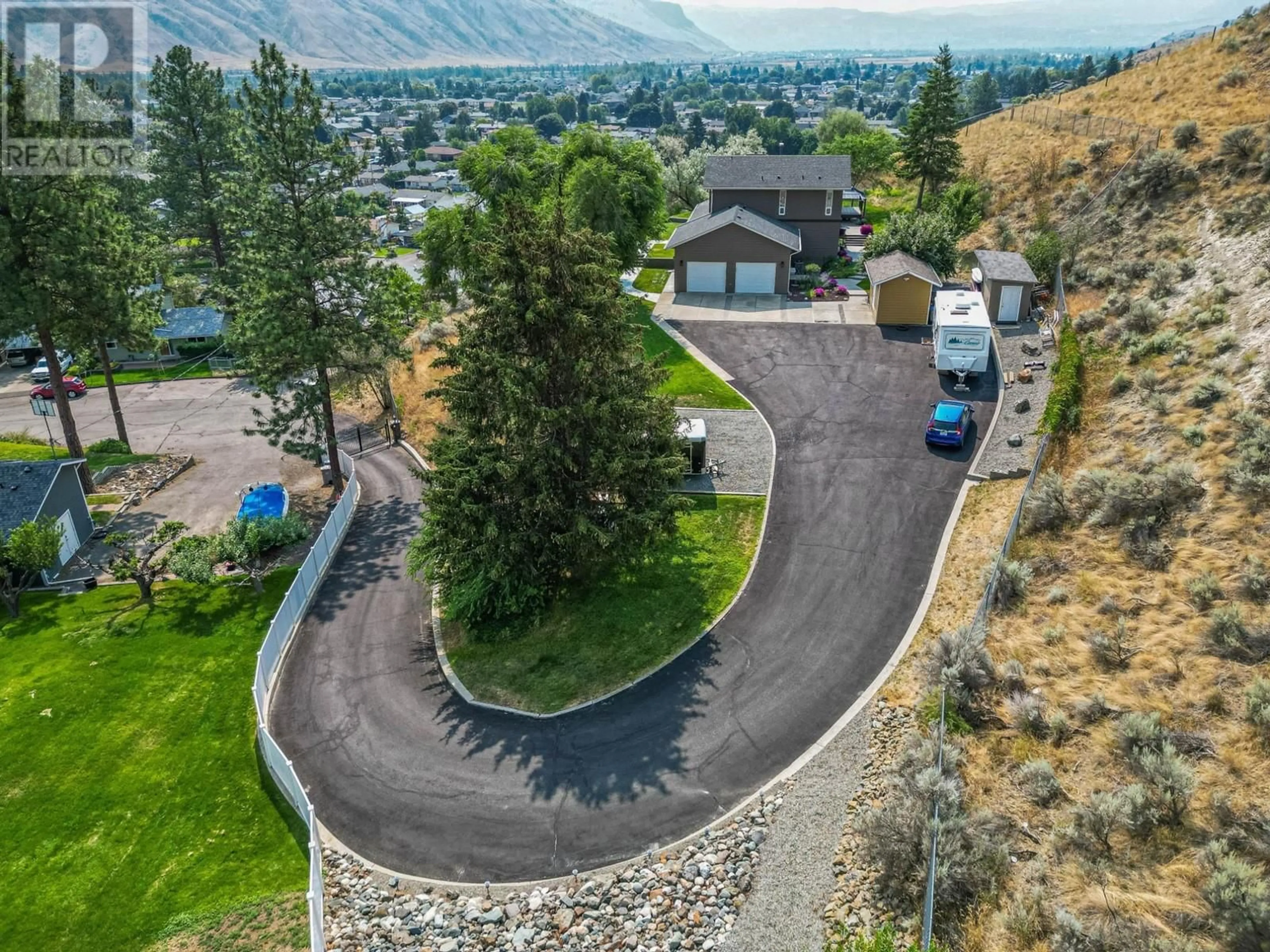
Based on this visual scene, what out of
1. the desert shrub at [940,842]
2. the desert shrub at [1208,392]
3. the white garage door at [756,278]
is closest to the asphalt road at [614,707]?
the desert shrub at [940,842]

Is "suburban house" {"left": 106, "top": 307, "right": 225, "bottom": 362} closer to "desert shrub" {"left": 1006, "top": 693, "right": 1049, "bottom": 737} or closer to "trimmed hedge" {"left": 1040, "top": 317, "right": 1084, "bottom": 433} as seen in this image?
"trimmed hedge" {"left": 1040, "top": 317, "right": 1084, "bottom": 433}

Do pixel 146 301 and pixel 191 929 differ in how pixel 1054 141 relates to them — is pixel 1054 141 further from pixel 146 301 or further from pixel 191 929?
pixel 191 929

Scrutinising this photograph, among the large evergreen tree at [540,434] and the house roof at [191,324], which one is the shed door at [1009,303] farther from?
the house roof at [191,324]

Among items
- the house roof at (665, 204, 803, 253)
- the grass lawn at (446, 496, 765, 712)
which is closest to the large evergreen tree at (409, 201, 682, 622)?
the grass lawn at (446, 496, 765, 712)

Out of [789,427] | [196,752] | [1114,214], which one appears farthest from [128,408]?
[1114,214]

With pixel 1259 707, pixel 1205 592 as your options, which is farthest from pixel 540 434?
pixel 1259 707
